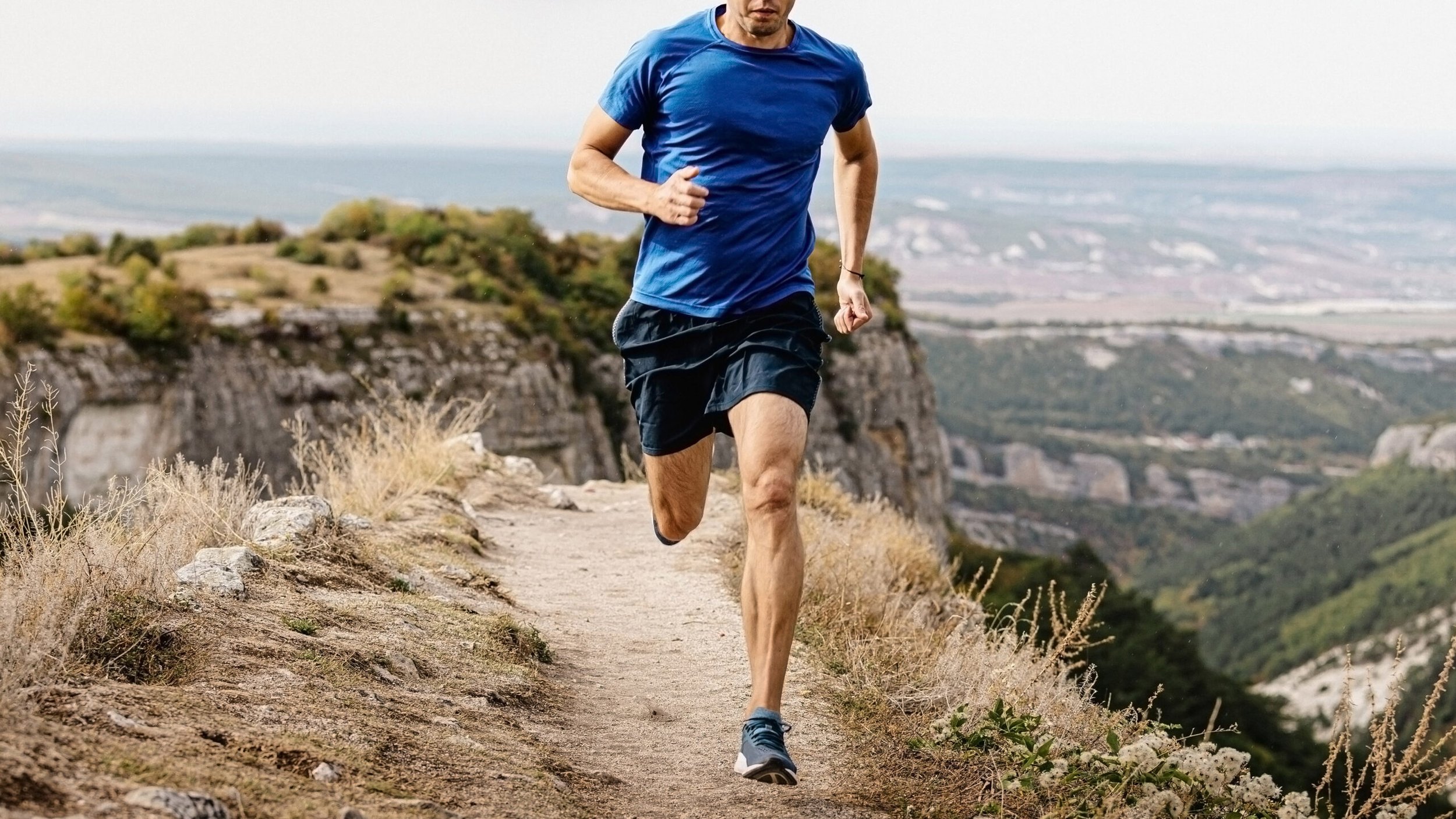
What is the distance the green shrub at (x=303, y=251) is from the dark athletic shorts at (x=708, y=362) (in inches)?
1265

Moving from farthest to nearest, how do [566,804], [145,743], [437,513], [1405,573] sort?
[1405,573] < [437,513] < [566,804] < [145,743]

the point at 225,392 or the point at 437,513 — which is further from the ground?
the point at 437,513

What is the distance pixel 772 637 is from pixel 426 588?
8.39 feet

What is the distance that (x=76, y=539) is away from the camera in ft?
14.0

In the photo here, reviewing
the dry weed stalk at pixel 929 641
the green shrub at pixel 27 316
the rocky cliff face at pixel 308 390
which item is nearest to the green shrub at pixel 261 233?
the rocky cliff face at pixel 308 390

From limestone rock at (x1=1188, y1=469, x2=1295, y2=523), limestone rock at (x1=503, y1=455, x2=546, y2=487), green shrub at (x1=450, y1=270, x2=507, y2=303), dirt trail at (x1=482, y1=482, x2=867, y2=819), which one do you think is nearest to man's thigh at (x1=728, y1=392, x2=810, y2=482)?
dirt trail at (x1=482, y1=482, x2=867, y2=819)

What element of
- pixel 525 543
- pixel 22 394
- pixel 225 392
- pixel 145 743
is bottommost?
pixel 225 392

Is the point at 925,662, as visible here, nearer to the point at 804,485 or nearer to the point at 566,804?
the point at 566,804

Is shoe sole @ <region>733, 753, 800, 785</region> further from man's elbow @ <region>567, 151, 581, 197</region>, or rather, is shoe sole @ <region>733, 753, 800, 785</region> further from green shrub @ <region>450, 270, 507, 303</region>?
green shrub @ <region>450, 270, 507, 303</region>

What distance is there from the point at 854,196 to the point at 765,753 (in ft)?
6.59

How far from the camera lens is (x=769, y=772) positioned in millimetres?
4027

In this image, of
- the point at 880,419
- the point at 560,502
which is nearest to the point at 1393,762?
the point at 560,502

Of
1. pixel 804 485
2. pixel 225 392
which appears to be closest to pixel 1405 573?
pixel 225 392

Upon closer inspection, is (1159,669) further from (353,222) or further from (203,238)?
(203,238)
